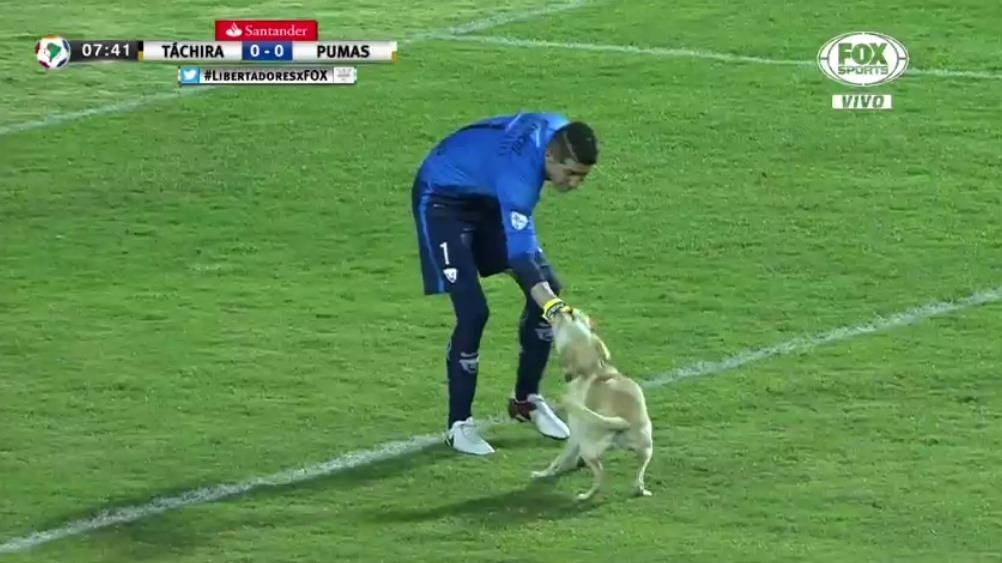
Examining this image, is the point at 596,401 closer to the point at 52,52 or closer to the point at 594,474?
the point at 594,474

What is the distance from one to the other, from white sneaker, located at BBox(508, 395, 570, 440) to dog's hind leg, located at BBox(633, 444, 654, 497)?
0.78 m

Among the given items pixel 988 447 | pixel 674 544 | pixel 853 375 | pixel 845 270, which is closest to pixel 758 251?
pixel 845 270

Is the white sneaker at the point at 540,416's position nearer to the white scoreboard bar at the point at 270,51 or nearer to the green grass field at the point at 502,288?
the green grass field at the point at 502,288

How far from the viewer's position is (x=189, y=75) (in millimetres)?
17578

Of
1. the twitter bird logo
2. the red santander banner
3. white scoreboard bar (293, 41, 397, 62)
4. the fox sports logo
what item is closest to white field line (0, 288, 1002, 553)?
white scoreboard bar (293, 41, 397, 62)

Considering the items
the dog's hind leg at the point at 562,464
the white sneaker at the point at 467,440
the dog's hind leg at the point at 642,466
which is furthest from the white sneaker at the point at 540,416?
→ the dog's hind leg at the point at 642,466

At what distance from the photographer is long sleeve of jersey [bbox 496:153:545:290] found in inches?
376

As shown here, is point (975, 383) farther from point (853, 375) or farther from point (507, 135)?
point (507, 135)

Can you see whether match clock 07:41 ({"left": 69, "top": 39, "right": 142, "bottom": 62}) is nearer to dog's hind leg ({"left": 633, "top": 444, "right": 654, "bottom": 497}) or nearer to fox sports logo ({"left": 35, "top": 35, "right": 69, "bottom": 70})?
fox sports logo ({"left": 35, "top": 35, "right": 69, "bottom": 70})

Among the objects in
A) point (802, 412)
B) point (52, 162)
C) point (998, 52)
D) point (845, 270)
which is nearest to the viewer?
point (802, 412)

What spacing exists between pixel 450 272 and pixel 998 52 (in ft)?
27.5

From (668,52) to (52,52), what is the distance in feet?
16.5

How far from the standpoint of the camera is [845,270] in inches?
515

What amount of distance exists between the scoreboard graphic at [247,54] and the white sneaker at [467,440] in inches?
289
